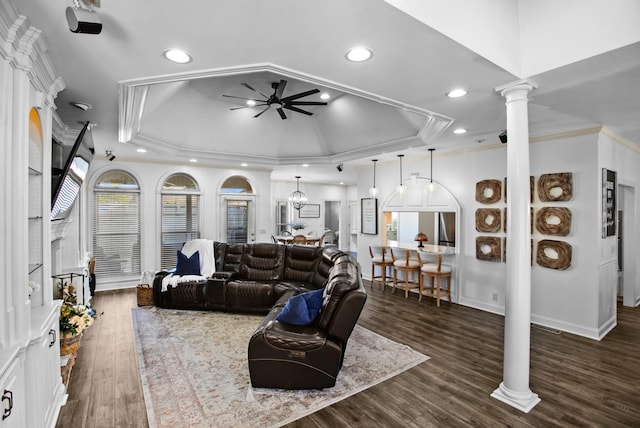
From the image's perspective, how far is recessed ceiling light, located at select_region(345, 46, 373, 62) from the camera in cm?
205

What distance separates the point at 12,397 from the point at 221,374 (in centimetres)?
163

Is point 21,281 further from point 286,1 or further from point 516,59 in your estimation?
point 516,59

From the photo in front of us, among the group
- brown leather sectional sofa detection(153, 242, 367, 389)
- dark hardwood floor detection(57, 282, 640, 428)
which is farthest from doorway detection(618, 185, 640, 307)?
brown leather sectional sofa detection(153, 242, 367, 389)

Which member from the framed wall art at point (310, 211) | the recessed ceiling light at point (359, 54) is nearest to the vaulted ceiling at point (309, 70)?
the recessed ceiling light at point (359, 54)

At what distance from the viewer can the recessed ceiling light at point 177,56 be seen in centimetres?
211

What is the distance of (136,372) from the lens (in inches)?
120

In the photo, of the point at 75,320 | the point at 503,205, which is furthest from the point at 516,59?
the point at 75,320

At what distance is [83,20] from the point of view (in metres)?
1.55

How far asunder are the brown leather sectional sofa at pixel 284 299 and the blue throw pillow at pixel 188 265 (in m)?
0.25

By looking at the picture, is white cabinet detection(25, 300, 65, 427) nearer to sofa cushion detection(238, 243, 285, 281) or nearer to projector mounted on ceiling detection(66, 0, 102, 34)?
projector mounted on ceiling detection(66, 0, 102, 34)

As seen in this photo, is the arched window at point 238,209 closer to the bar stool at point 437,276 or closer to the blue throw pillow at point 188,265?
the blue throw pillow at point 188,265

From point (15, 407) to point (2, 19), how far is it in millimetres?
1974

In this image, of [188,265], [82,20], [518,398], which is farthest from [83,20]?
[188,265]

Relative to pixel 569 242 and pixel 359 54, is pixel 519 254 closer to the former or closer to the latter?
pixel 359 54
